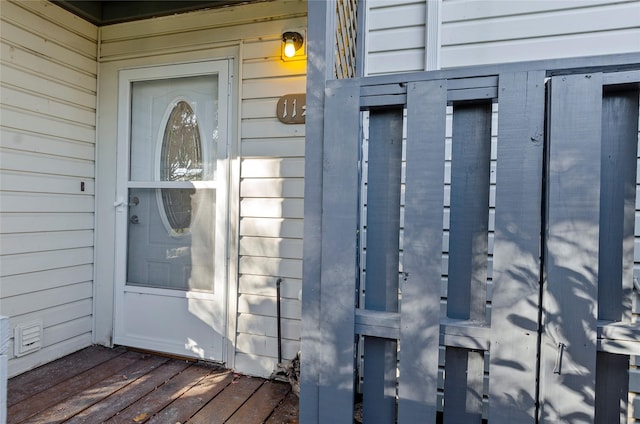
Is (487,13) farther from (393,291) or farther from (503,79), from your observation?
(393,291)

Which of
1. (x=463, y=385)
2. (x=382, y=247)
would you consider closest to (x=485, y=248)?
(x=382, y=247)

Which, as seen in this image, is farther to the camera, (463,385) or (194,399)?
(194,399)

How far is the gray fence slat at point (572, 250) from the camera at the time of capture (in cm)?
106

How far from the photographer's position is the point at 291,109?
2373mm

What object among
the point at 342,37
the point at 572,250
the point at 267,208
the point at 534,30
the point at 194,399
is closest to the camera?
the point at 572,250

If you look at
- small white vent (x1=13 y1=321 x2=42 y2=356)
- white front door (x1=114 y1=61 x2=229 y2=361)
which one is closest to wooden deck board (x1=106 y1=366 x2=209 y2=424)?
white front door (x1=114 y1=61 x2=229 y2=361)

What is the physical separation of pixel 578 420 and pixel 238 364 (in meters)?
1.96

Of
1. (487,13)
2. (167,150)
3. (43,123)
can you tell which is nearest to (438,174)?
(487,13)

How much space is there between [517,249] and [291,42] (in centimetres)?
183

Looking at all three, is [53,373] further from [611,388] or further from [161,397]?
[611,388]

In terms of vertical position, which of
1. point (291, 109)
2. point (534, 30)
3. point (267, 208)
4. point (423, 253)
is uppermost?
point (534, 30)

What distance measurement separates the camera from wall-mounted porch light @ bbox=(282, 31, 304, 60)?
7.57 feet

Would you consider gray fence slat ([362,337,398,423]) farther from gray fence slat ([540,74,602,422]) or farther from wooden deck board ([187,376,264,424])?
wooden deck board ([187,376,264,424])

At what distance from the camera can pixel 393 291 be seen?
1284 mm
